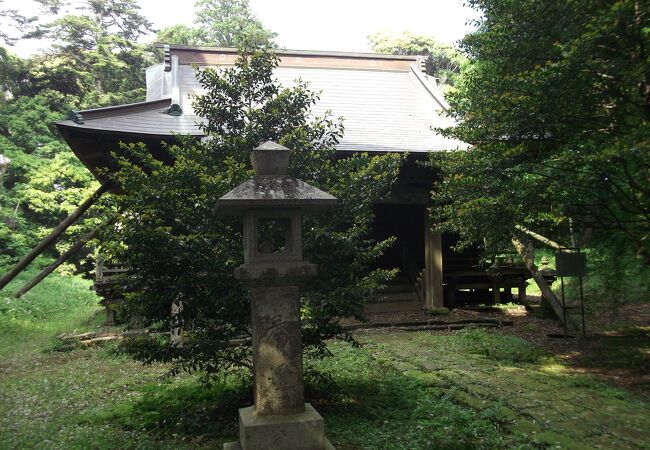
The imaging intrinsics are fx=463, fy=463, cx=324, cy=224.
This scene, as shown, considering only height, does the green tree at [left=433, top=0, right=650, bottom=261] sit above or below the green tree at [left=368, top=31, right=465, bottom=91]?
below

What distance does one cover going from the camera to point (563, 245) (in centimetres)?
944

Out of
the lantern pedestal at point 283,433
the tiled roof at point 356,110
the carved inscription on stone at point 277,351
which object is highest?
the tiled roof at point 356,110

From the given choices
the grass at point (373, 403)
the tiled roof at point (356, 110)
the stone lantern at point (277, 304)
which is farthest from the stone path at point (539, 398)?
the tiled roof at point (356, 110)

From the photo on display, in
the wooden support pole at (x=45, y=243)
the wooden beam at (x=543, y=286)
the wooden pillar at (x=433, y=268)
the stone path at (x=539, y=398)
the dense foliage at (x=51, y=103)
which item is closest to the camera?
the stone path at (x=539, y=398)

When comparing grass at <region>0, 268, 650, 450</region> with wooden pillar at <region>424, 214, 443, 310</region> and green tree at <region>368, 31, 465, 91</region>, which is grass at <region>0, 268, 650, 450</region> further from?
green tree at <region>368, 31, 465, 91</region>

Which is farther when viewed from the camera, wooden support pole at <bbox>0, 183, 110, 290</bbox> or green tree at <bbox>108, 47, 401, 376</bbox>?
wooden support pole at <bbox>0, 183, 110, 290</bbox>

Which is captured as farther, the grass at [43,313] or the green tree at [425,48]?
the green tree at [425,48]

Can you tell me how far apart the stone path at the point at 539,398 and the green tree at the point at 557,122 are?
80.2 inches

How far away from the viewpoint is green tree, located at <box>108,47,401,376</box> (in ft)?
15.0

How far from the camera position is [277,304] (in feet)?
12.8

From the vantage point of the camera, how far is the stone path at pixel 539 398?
4285 mm

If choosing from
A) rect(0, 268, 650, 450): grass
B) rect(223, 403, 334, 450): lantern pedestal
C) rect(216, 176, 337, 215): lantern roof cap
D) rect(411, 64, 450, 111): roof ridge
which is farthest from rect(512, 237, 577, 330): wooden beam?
rect(223, 403, 334, 450): lantern pedestal

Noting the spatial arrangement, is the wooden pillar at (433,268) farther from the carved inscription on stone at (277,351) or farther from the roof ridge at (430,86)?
the carved inscription on stone at (277,351)

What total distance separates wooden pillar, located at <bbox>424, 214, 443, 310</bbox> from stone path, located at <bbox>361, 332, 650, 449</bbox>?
3.52m
